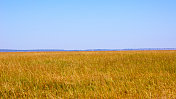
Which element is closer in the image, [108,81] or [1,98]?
[1,98]

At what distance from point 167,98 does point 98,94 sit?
180cm

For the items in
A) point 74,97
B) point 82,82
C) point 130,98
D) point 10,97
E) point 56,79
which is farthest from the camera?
point 56,79

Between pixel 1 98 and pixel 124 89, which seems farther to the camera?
pixel 124 89

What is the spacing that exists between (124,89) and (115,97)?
0.86 m

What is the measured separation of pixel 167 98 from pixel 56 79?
3927 millimetres

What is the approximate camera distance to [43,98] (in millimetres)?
4684

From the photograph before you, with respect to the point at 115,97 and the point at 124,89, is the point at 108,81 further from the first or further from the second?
the point at 115,97

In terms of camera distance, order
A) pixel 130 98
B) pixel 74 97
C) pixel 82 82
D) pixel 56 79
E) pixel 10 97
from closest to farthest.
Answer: pixel 130 98 < pixel 74 97 < pixel 10 97 < pixel 82 82 < pixel 56 79

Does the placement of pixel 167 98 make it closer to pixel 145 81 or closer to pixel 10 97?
pixel 145 81

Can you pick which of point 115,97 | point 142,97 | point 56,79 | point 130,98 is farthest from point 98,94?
point 56,79

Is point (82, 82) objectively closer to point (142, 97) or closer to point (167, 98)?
point (142, 97)

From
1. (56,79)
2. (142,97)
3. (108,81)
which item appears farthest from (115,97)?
(56,79)

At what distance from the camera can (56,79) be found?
658 cm

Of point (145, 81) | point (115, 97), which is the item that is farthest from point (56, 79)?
point (145, 81)
